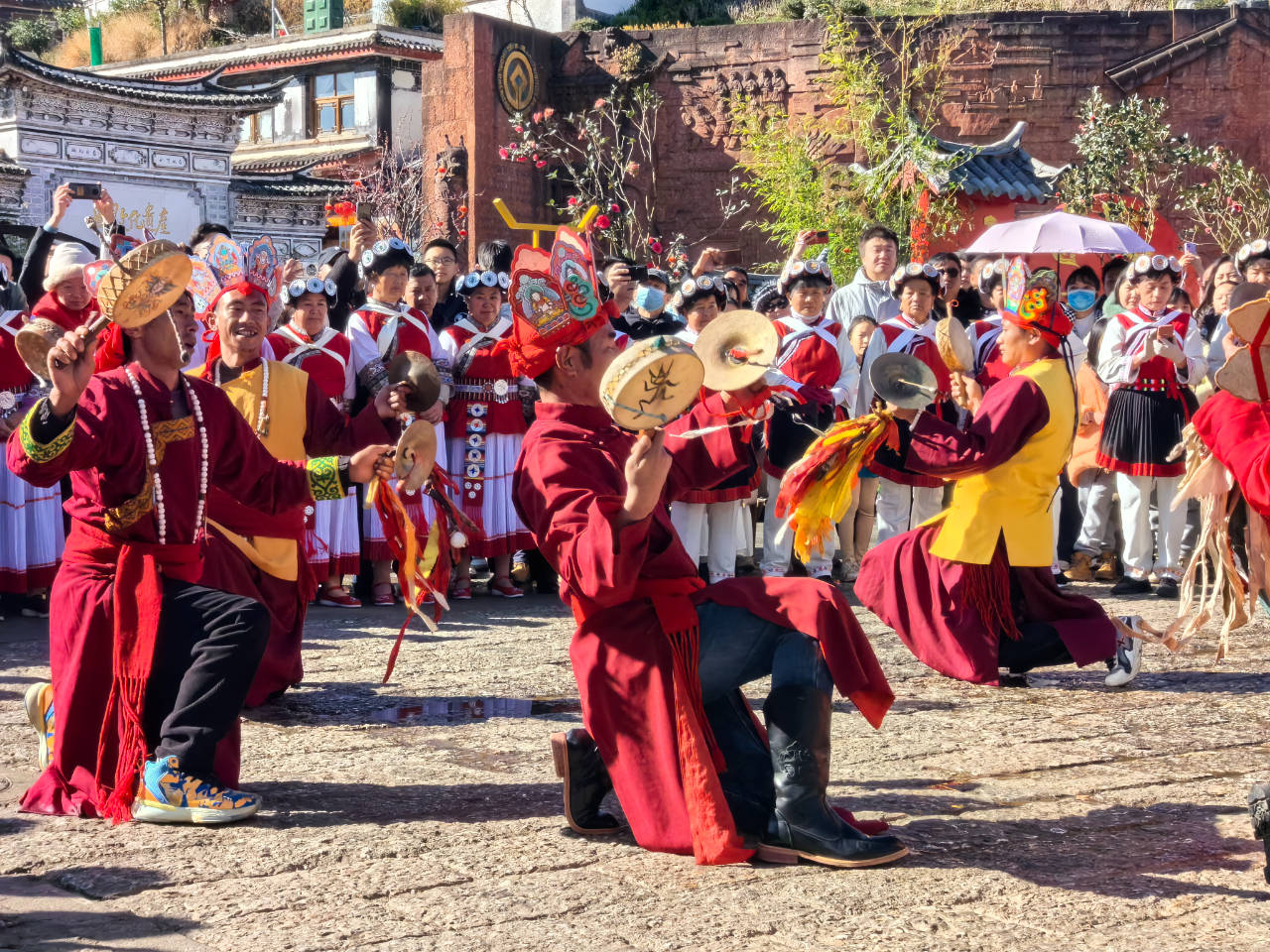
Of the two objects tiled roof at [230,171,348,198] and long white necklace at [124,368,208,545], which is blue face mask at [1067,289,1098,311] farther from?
tiled roof at [230,171,348,198]

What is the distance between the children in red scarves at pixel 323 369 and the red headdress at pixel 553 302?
3.81 m

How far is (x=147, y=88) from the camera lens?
2523 cm

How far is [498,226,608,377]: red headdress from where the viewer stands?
3.85 meters

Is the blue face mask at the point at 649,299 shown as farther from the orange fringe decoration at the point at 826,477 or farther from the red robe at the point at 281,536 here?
the orange fringe decoration at the point at 826,477

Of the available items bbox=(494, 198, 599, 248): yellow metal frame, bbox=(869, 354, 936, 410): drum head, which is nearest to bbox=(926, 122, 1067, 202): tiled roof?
bbox=(494, 198, 599, 248): yellow metal frame

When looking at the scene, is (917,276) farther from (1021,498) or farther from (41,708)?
(41,708)

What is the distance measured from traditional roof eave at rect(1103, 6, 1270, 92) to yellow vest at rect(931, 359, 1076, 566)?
20.5m

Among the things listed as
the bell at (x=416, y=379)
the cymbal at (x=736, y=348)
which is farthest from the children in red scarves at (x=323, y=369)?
the cymbal at (x=736, y=348)

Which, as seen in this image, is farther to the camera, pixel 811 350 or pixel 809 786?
pixel 811 350

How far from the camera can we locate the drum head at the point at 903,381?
4.15 meters

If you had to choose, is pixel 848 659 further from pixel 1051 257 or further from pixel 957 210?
pixel 957 210

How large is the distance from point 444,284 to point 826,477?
5.38 metres

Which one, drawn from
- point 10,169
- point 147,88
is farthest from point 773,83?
point 10,169

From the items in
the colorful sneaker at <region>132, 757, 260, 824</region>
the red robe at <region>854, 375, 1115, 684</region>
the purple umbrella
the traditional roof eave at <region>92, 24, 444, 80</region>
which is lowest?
the colorful sneaker at <region>132, 757, 260, 824</region>
